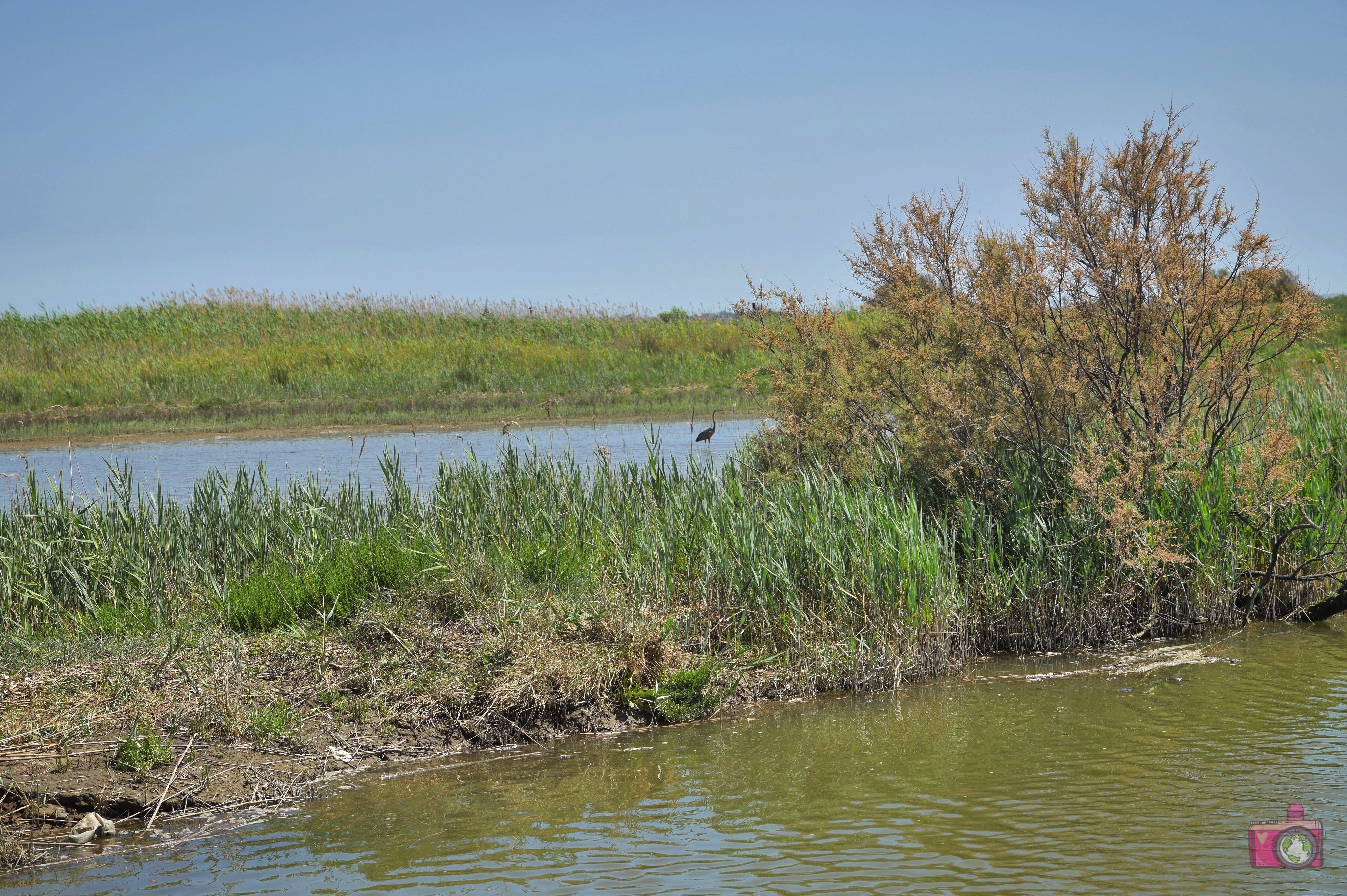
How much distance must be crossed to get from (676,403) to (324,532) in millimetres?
16002

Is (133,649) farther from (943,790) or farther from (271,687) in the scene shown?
(943,790)

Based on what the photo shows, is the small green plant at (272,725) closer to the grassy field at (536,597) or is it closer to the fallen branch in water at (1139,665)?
the grassy field at (536,597)

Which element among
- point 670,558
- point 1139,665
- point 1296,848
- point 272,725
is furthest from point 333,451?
point 1296,848

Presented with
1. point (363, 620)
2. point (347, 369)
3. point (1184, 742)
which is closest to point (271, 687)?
point (363, 620)

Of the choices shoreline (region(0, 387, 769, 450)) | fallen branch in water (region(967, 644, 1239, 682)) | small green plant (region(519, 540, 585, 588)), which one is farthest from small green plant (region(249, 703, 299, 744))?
shoreline (region(0, 387, 769, 450))

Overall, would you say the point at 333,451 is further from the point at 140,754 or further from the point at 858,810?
the point at 858,810

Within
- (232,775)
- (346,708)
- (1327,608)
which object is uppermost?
(1327,608)

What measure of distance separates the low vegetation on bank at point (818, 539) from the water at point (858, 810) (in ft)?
1.79

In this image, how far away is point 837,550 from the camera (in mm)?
7102

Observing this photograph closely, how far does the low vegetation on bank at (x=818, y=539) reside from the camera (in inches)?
243

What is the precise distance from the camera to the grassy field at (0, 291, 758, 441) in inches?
891

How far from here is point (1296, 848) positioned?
4.02 metres

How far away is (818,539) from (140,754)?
4.31 meters

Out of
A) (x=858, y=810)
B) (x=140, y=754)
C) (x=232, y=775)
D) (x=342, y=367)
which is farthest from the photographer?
(x=342, y=367)
